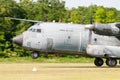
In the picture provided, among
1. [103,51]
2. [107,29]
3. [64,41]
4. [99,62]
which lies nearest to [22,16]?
[99,62]

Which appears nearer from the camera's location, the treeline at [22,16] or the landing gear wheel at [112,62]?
the landing gear wheel at [112,62]

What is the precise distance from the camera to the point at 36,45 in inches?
1412

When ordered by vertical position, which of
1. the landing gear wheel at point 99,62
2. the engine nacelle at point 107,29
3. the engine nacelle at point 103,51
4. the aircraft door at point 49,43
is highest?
the engine nacelle at point 107,29

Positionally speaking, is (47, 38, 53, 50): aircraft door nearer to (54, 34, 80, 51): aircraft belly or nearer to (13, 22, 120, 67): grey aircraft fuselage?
(13, 22, 120, 67): grey aircraft fuselage

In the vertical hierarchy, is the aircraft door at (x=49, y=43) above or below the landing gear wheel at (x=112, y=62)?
above

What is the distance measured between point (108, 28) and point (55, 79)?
12517 millimetres

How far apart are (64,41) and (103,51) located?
3.19 m

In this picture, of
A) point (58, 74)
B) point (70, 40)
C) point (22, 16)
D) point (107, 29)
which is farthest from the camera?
point (22, 16)

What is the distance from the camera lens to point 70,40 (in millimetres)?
36031

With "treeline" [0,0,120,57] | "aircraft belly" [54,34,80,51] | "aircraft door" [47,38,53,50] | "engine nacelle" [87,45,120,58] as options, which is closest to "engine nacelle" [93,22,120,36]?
"engine nacelle" [87,45,120,58]

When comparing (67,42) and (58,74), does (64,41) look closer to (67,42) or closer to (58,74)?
(67,42)

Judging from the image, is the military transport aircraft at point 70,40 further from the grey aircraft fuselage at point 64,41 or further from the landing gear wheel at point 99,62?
the landing gear wheel at point 99,62

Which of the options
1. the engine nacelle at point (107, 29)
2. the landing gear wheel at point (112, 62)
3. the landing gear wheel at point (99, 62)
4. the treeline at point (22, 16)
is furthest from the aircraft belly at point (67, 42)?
the treeline at point (22, 16)

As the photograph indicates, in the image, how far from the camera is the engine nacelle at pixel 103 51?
35.5 metres
